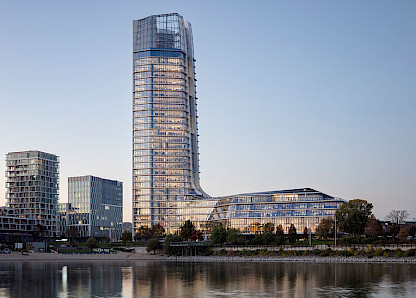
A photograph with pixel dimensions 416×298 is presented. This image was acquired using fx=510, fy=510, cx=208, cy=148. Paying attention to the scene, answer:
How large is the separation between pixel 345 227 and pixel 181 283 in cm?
9682

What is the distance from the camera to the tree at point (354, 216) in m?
158

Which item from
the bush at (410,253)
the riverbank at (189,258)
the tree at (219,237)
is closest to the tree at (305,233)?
the tree at (219,237)

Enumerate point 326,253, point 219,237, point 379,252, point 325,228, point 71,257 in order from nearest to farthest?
point 379,252 < point 326,253 < point 325,228 < point 219,237 < point 71,257

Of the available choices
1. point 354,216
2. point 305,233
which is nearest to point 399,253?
point 354,216

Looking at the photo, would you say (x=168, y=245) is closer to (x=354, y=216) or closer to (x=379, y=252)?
(x=354, y=216)

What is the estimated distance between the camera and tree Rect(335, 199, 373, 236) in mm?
158125

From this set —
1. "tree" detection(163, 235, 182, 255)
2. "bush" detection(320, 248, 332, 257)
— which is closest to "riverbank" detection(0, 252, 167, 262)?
"tree" detection(163, 235, 182, 255)

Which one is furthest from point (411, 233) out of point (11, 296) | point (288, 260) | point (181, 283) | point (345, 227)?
point (11, 296)

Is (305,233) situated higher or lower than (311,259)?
higher

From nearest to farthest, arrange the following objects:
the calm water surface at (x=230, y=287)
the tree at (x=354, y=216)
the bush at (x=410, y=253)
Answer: the calm water surface at (x=230, y=287) < the bush at (x=410, y=253) < the tree at (x=354, y=216)

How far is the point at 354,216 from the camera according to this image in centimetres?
15812

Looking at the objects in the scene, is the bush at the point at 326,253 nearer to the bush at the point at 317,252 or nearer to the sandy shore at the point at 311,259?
the sandy shore at the point at 311,259

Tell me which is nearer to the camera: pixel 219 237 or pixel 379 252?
pixel 379 252

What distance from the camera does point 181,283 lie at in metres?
74.6
